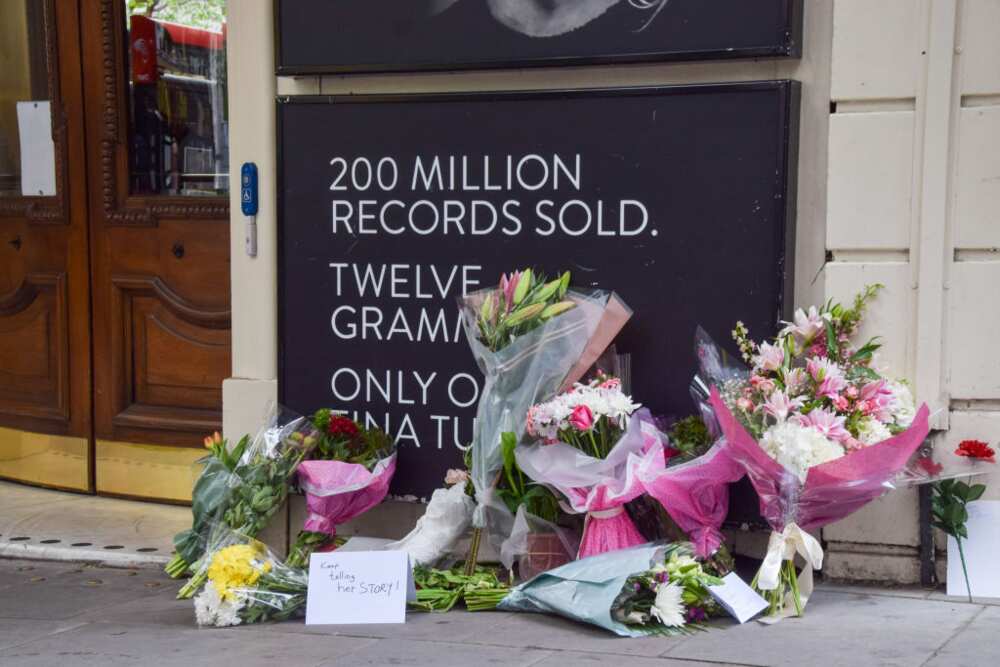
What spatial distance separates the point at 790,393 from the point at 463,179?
167cm

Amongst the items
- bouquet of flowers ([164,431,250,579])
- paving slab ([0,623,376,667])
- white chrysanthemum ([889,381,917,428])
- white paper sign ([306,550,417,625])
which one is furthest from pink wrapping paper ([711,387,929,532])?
bouquet of flowers ([164,431,250,579])

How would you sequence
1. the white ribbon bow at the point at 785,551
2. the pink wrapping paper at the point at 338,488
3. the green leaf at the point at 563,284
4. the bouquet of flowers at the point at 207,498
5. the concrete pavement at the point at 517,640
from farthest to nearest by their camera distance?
the bouquet of flowers at the point at 207,498 → the pink wrapping paper at the point at 338,488 → the green leaf at the point at 563,284 → the white ribbon bow at the point at 785,551 → the concrete pavement at the point at 517,640

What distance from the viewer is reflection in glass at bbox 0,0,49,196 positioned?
24.2 feet

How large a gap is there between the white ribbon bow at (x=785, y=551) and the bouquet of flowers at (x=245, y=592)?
66.6 inches

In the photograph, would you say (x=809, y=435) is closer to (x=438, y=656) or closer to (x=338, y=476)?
(x=438, y=656)

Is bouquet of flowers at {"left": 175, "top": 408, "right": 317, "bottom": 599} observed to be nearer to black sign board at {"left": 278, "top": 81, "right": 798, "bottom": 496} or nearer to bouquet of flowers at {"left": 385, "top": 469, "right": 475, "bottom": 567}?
black sign board at {"left": 278, "top": 81, "right": 798, "bottom": 496}

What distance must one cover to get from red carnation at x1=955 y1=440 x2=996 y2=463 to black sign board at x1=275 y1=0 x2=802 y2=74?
5.14 ft

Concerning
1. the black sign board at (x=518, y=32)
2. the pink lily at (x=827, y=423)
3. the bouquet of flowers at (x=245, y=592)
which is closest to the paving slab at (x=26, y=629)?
the bouquet of flowers at (x=245, y=592)

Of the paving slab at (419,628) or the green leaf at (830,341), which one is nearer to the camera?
the paving slab at (419,628)

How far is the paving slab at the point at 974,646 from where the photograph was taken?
169 inches

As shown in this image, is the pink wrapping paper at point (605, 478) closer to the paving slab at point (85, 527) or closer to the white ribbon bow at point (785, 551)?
the white ribbon bow at point (785, 551)

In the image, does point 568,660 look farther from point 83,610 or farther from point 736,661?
point 83,610

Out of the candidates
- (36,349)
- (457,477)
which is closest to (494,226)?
(457,477)

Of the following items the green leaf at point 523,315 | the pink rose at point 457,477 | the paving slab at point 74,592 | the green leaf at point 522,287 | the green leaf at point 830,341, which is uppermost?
the green leaf at point 522,287
